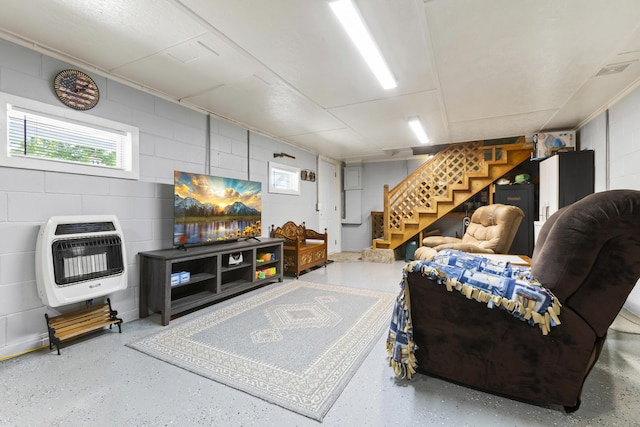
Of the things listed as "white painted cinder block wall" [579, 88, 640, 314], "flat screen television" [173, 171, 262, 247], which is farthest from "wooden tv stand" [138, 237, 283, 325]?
"white painted cinder block wall" [579, 88, 640, 314]

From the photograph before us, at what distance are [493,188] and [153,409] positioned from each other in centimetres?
599

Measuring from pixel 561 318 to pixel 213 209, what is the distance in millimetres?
3153

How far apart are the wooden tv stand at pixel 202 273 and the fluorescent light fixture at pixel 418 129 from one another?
261 centimetres

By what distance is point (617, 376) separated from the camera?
5.57ft

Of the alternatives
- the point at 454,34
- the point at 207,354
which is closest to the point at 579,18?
the point at 454,34

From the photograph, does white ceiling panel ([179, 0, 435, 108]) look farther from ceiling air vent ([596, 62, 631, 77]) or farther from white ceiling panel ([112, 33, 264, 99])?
ceiling air vent ([596, 62, 631, 77])

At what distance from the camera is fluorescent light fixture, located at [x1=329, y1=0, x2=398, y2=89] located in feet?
5.45

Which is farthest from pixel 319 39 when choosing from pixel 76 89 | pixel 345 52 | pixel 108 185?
pixel 108 185

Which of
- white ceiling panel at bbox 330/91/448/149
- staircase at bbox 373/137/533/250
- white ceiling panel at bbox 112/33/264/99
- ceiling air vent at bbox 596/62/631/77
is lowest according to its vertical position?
staircase at bbox 373/137/533/250

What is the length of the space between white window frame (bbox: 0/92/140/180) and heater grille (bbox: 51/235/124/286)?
0.63m

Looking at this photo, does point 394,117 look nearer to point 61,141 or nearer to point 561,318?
point 561,318

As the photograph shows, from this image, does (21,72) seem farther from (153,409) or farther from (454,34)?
(454,34)

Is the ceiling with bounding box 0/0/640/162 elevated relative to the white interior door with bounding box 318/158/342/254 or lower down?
elevated

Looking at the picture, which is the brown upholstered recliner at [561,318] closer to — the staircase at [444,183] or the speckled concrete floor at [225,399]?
the speckled concrete floor at [225,399]
